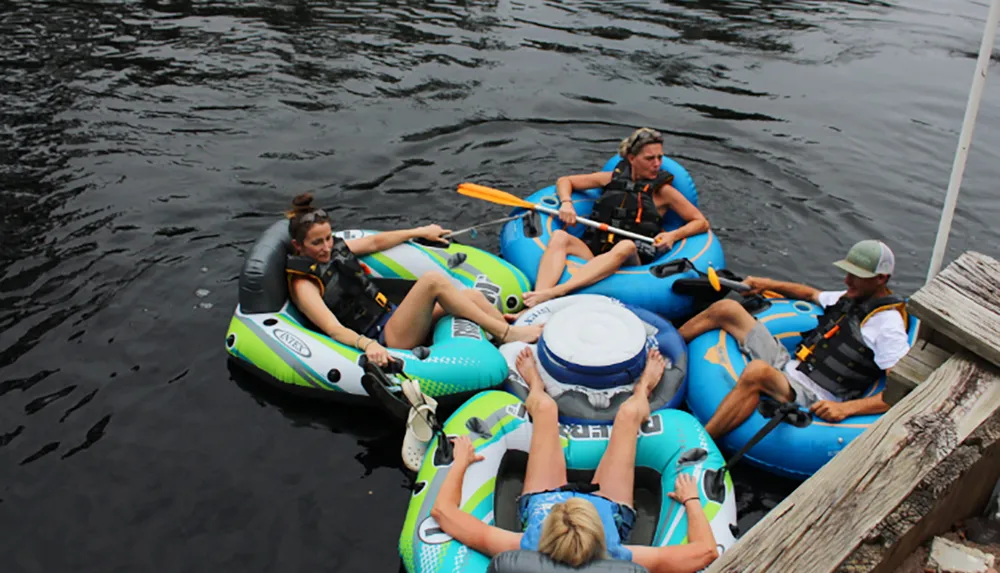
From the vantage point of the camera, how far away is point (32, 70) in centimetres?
945

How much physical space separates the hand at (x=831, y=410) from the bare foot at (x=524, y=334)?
171 cm

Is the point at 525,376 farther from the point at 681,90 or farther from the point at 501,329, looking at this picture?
Answer: the point at 681,90

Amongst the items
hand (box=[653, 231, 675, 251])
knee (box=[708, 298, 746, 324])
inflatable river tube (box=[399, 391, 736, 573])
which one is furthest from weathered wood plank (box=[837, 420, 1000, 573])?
hand (box=[653, 231, 675, 251])

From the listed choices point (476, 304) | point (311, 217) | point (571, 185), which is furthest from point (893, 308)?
point (311, 217)

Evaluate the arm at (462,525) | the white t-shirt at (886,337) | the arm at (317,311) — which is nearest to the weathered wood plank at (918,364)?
the arm at (462,525)

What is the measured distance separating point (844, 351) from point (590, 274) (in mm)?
1731

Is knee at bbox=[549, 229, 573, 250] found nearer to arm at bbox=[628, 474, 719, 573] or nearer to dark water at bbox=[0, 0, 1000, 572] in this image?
dark water at bbox=[0, 0, 1000, 572]

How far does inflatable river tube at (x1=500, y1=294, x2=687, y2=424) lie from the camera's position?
467cm

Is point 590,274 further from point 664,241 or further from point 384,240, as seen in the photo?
point 384,240

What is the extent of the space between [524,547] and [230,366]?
2.95m

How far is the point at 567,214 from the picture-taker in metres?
6.25

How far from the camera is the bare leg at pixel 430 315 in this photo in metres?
5.07

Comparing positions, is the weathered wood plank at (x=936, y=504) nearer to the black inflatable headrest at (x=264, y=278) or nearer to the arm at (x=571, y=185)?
the black inflatable headrest at (x=264, y=278)

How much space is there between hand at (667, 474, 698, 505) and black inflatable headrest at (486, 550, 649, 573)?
0.80 metres
